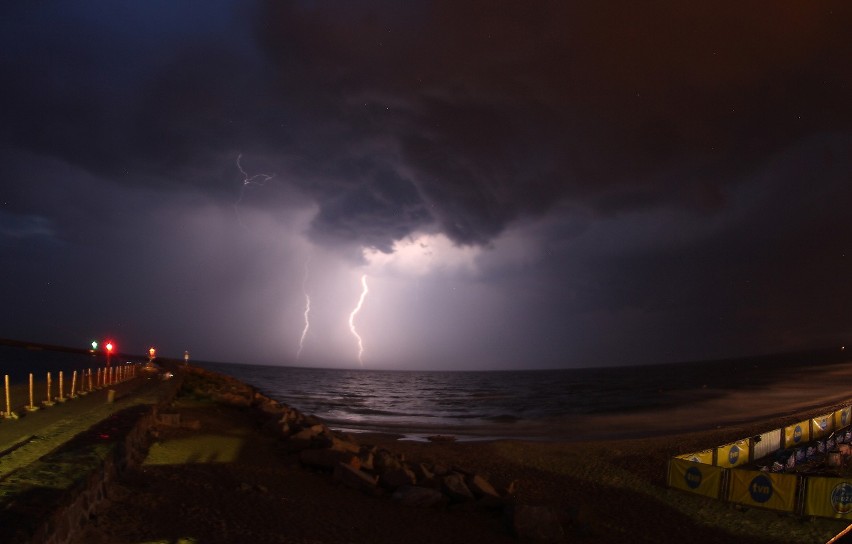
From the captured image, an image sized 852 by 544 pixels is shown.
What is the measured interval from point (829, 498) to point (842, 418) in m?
18.1

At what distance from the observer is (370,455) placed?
623 inches

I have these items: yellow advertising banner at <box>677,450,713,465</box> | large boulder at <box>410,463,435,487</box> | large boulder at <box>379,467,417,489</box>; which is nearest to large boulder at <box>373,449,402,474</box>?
large boulder at <box>410,463,435,487</box>

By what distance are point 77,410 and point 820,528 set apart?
23.0 m

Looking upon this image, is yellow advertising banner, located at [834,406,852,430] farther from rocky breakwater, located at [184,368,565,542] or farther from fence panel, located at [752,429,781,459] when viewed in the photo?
rocky breakwater, located at [184,368,565,542]

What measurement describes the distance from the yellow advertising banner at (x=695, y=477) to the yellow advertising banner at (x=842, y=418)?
15902mm

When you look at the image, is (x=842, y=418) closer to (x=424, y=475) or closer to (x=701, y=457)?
(x=701, y=457)

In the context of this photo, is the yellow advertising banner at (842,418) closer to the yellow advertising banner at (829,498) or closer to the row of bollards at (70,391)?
the yellow advertising banner at (829,498)

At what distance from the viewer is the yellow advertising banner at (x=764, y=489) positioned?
14055mm

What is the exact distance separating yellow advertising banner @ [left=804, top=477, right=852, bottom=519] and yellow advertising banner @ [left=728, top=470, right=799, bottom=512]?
345 mm

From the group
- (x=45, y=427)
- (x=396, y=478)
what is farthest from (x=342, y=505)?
(x=45, y=427)

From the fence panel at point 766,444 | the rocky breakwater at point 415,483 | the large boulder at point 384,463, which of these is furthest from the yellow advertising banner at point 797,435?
the large boulder at point 384,463

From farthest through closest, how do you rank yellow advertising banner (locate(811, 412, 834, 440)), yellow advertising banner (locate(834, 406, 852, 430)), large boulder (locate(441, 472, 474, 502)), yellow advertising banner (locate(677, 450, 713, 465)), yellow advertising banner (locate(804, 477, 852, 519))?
yellow advertising banner (locate(834, 406, 852, 430))
yellow advertising banner (locate(811, 412, 834, 440))
yellow advertising banner (locate(677, 450, 713, 465))
large boulder (locate(441, 472, 474, 502))
yellow advertising banner (locate(804, 477, 852, 519))

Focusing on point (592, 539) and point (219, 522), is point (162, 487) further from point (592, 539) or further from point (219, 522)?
point (592, 539)

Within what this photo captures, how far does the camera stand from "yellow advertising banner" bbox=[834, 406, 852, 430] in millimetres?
26781
